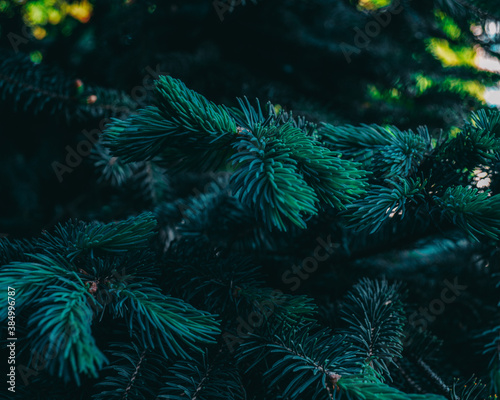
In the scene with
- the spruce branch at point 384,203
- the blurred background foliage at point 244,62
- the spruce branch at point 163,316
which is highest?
the blurred background foliage at point 244,62

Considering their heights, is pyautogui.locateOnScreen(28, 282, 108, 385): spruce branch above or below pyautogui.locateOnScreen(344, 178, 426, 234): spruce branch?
below

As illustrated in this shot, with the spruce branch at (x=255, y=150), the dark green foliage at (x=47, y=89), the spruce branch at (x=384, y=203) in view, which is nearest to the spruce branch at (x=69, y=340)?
the spruce branch at (x=255, y=150)

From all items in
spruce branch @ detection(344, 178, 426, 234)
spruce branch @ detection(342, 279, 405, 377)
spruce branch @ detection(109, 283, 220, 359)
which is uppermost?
spruce branch @ detection(344, 178, 426, 234)

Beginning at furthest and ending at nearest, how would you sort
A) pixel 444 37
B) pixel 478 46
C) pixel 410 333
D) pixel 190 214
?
1. pixel 444 37
2. pixel 478 46
3. pixel 190 214
4. pixel 410 333

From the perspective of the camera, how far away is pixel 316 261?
2.02 ft

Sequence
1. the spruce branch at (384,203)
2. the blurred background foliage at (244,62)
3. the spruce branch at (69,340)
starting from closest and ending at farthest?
the spruce branch at (69,340), the spruce branch at (384,203), the blurred background foliage at (244,62)

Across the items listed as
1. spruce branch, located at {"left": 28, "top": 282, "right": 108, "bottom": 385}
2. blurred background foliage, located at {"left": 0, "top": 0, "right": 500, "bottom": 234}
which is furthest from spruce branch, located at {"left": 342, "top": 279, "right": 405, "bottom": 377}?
blurred background foliage, located at {"left": 0, "top": 0, "right": 500, "bottom": 234}

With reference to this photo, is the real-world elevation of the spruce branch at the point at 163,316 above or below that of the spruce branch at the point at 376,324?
above

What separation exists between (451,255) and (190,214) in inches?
23.0

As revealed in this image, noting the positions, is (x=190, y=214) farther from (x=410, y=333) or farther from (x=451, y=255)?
(x=451, y=255)

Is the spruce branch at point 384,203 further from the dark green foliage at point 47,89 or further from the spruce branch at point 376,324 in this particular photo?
the dark green foliage at point 47,89

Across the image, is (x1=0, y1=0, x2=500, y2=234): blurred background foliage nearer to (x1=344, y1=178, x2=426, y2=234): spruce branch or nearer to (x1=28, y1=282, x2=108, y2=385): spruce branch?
(x1=344, y1=178, x2=426, y2=234): spruce branch

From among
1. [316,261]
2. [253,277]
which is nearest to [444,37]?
[316,261]

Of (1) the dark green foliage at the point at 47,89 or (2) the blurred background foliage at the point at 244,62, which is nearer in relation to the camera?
(1) the dark green foliage at the point at 47,89
